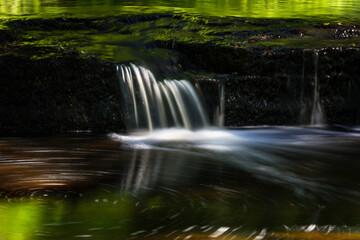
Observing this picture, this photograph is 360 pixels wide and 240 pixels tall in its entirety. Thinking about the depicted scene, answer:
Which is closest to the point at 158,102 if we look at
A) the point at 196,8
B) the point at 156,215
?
the point at 156,215

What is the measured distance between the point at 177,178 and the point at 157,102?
7.44 ft

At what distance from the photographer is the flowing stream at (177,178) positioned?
261 cm

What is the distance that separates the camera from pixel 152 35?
6.74 metres

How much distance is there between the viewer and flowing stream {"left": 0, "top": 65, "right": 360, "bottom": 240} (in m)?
2.61

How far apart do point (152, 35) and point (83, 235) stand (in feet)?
14.9

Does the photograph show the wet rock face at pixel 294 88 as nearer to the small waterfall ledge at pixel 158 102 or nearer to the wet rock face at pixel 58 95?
the small waterfall ledge at pixel 158 102

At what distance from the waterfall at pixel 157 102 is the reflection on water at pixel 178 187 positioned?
0.29 meters

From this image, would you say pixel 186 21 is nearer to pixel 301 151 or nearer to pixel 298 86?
pixel 298 86

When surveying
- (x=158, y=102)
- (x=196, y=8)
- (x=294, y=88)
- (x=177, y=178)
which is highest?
(x=196, y=8)

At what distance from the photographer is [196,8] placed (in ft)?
28.6

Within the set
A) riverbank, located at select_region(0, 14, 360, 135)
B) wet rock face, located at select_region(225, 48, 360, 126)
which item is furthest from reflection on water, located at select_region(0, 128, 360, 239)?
wet rock face, located at select_region(225, 48, 360, 126)

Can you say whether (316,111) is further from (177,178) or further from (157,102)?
(177,178)

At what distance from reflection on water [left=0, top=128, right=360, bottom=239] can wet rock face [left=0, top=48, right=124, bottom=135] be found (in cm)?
37

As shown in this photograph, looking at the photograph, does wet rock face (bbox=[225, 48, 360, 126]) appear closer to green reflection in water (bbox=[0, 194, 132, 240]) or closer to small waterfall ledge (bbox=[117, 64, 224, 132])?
small waterfall ledge (bbox=[117, 64, 224, 132])
